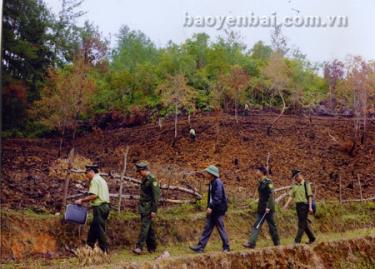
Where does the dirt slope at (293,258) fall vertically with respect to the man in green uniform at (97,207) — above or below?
below

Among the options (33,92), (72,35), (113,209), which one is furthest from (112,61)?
(113,209)

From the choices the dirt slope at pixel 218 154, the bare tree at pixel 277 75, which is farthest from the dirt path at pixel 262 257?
the bare tree at pixel 277 75

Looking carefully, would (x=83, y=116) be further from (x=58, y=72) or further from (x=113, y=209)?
(x=113, y=209)

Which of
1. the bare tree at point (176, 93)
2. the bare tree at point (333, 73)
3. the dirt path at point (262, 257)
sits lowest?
the dirt path at point (262, 257)

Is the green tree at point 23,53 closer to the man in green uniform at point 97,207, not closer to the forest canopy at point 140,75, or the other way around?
the forest canopy at point 140,75

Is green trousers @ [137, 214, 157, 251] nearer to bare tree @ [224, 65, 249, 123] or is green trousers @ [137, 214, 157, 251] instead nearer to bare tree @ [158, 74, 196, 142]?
bare tree @ [158, 74, 196, 142]

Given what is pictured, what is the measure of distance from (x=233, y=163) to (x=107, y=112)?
236 centimetres

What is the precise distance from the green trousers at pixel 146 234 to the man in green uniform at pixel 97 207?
453mm

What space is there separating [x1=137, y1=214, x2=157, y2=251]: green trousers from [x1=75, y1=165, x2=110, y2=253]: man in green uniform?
0.45 metres

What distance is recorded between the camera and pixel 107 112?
30.5ft

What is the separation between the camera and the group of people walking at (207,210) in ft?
22.6

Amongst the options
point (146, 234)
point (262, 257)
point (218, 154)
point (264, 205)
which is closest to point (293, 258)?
point (262, 257)

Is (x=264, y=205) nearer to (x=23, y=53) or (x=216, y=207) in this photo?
(x=216, y=207)

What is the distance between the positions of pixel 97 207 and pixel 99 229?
251mm
